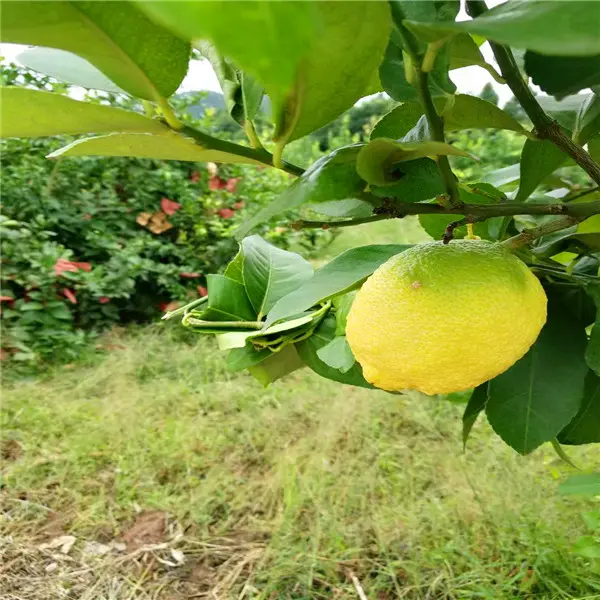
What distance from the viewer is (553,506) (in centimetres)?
128

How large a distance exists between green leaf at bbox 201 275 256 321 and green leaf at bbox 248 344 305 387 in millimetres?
39

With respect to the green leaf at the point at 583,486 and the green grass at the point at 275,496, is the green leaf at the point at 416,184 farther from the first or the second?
the green grass at the point at 275,496

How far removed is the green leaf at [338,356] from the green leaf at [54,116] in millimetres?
199

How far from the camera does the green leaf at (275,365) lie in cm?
51

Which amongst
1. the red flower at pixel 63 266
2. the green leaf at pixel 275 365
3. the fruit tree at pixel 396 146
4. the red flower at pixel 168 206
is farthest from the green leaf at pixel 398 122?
the red flower at pixel 168 206

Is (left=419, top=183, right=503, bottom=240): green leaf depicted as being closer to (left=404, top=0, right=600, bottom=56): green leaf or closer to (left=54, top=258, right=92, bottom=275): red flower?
(left=404, top=0, right=600, bottom=56): green leaf

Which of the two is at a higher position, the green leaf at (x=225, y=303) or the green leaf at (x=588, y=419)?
the green leaf at (x=225, y=303)

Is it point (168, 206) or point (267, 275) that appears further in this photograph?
point (168, 206)

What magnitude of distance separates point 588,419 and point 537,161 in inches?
7.4

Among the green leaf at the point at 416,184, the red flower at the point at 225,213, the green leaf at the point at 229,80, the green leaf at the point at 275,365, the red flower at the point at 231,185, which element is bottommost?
the red flower at the point at 225,213

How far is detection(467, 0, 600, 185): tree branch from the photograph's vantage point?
28 cm

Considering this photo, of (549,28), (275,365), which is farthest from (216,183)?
(549,28)

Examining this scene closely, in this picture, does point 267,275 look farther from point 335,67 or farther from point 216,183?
point 216,183

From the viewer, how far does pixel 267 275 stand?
19.5 inches
